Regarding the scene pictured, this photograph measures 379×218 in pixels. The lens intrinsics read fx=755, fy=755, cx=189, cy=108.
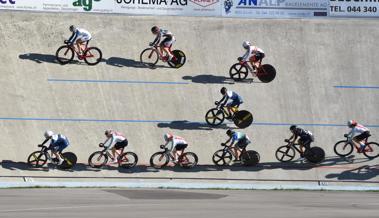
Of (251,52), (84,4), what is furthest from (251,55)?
(84,4)

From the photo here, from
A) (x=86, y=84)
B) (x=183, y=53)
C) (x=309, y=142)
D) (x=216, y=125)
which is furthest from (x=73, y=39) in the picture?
A: (x=309, y=142)

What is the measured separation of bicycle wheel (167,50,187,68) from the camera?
2931 centimetres

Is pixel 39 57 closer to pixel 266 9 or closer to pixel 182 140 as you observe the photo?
pixel 182 140

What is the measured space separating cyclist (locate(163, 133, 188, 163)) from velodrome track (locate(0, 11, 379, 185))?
62cm

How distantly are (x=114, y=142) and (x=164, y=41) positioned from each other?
5960mm

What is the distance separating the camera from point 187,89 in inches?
1122

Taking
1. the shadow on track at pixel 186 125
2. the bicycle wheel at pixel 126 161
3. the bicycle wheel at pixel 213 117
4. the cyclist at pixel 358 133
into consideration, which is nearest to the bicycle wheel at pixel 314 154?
the cyclist at pixel 358 133

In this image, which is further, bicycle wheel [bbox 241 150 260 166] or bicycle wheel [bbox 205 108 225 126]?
bicycle wheel [bbox 205 108 225 126]

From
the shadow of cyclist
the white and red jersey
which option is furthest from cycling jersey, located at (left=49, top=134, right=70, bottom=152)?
the white and red jersey

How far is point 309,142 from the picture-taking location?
25.5 m

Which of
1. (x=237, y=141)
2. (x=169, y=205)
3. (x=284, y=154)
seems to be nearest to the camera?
(x=169, y=205)

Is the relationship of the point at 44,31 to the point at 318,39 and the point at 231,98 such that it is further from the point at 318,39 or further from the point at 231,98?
the point at 318,39

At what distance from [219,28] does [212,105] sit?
16.9 feet

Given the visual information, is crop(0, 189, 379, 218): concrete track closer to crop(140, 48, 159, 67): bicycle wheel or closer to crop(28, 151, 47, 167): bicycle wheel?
crop(28, 151, 47, 167): bicycle wheel
